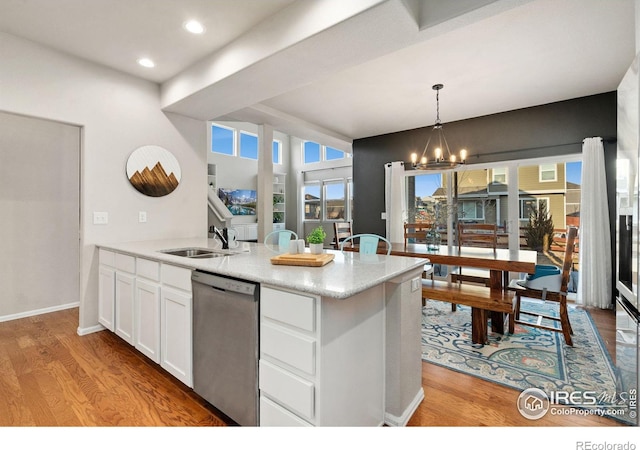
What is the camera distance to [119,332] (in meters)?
2.60

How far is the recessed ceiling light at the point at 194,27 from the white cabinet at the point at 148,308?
1.77m

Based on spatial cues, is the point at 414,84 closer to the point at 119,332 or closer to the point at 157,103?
the point at 157,103

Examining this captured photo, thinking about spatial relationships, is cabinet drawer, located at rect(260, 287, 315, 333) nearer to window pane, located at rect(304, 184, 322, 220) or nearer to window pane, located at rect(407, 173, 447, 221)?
window pane, located at rect(407, 173, 447, 221)

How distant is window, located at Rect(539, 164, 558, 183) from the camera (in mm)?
4277

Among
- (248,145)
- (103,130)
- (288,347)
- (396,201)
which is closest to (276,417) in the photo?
(288,347)

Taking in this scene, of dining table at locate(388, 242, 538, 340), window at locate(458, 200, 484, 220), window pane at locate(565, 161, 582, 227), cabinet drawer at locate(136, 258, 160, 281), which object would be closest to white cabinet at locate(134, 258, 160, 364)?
cabinet drawer at locate(136, 258, 160, 281)

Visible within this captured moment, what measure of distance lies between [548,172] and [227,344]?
185 inches

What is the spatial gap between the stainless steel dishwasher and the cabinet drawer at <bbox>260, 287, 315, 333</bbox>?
0.07m

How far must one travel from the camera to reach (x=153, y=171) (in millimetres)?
3307

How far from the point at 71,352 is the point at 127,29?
2595 mm

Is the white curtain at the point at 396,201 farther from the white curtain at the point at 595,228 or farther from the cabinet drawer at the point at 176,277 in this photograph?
the cabinet drawer at the point at 176,277

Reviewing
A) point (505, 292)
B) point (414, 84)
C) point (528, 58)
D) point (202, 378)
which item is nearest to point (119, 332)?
point (202, 378)

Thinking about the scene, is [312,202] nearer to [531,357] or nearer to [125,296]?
[125,296]

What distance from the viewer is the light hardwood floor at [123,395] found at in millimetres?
1717
